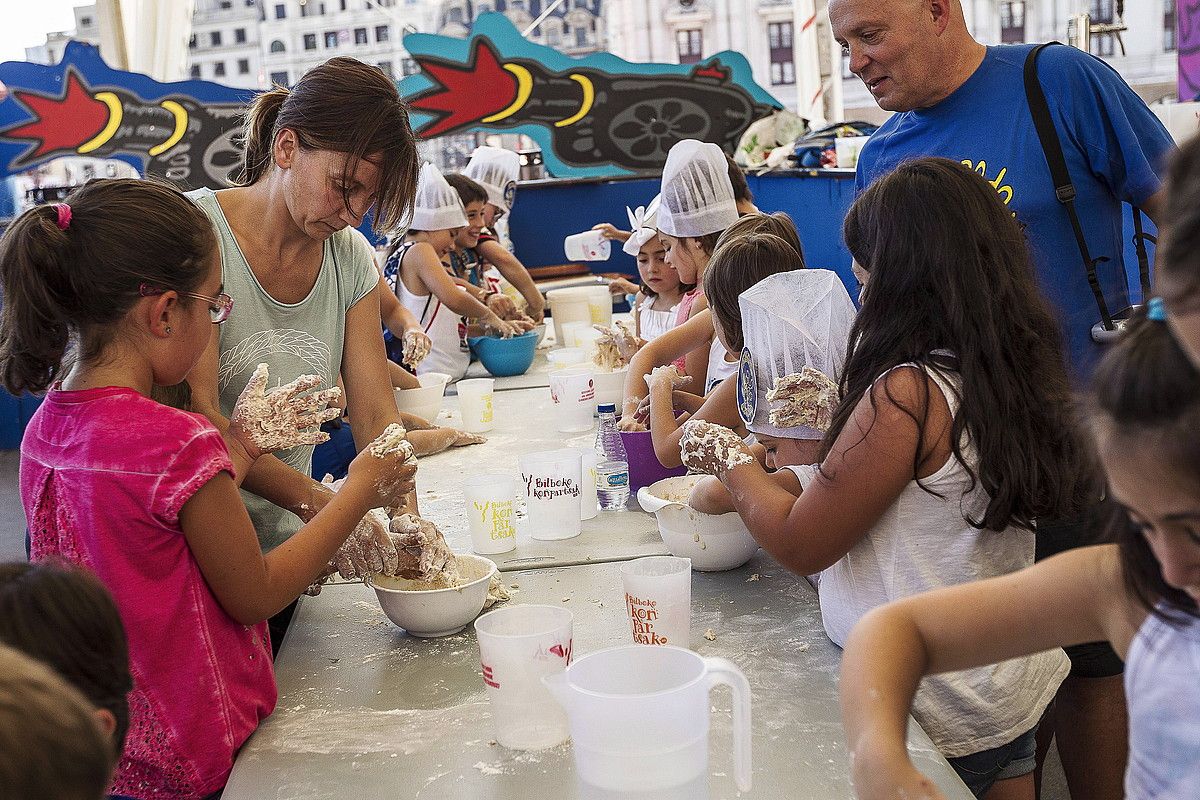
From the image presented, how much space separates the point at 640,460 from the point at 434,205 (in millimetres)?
2507

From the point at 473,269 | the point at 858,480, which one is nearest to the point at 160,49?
the point at 473,269

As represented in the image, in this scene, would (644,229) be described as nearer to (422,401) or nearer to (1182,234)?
(422,401)

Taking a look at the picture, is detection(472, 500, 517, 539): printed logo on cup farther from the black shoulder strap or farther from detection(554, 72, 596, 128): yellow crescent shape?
detection(554, 72, 596, 128): yellow crescent shape

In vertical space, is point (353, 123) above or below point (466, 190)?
above

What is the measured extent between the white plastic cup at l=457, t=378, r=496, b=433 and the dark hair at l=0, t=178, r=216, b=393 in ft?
5.87

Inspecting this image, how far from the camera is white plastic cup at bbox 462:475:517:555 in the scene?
2262 millimetres

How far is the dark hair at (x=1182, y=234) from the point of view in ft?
2.23

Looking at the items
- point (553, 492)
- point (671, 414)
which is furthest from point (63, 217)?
point (671, 414)

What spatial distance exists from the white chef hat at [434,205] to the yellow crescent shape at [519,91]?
3236mm

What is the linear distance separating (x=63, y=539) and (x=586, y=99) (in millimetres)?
7011

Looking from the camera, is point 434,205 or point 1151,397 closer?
point 1151,397

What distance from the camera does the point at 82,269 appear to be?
1495 mm

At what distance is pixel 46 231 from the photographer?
1.48 metres

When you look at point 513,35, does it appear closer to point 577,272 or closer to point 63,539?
point 577,272
